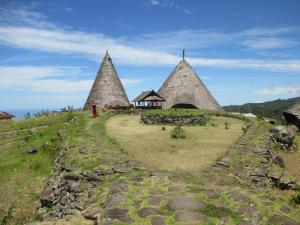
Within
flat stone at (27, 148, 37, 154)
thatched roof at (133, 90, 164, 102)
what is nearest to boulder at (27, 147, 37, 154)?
flat stone at (27, 148, 37, 154)

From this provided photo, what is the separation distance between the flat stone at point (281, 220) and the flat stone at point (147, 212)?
2045mm

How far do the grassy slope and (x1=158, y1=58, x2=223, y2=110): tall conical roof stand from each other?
1480cm

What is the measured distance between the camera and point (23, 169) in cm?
1630

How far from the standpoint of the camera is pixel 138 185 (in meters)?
8.27

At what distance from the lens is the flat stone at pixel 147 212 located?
Result: 650 centimetres

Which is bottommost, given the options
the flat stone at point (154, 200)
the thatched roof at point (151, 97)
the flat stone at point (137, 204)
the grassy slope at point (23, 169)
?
the grassy slope at point (23, 169)

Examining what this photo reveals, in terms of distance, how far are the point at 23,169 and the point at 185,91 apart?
22.3m

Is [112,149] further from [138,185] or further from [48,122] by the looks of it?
[48,122]

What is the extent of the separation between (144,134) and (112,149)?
16.9 feet

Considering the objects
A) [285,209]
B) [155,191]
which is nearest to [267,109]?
[155,191]

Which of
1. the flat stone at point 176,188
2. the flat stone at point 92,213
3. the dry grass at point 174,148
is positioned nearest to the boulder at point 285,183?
the dry grass at point 174,148

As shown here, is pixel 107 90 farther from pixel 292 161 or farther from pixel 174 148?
pixel 292 161

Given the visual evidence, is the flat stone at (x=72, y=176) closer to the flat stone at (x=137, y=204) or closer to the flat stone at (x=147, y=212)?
the flat stone at (x=137, y=204)

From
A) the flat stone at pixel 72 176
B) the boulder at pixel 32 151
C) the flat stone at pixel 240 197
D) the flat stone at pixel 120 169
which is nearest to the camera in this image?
the flat stone at pixel 240 197
